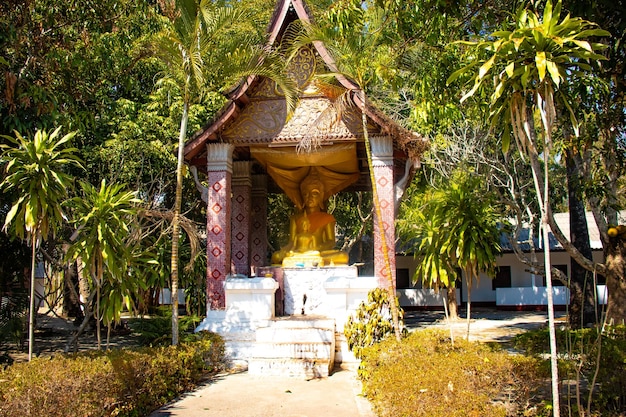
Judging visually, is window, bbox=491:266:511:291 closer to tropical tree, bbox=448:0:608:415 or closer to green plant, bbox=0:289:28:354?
green plant, bbox=0:289:28:354

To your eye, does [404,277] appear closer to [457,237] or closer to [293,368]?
[293,368]

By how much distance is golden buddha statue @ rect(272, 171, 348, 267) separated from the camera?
41.3ft

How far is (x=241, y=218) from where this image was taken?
12953mm

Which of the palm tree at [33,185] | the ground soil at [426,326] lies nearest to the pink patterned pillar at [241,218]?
the ground soil at [426,326]

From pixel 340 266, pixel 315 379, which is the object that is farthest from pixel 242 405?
pixel 340 266

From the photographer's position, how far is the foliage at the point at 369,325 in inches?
349

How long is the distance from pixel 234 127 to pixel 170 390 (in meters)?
5.58

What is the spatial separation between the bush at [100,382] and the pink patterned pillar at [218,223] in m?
2.53

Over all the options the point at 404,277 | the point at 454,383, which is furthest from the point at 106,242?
the point at 404,277

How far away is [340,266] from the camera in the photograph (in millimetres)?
11562

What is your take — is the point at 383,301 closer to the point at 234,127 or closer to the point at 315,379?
the point at 315,379

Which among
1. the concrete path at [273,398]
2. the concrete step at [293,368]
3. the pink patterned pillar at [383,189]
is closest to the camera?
the concrete path at [273,398]

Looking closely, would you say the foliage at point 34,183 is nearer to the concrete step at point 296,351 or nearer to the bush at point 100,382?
the bush at point 100,382

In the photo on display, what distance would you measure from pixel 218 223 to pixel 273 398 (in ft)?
14.3
